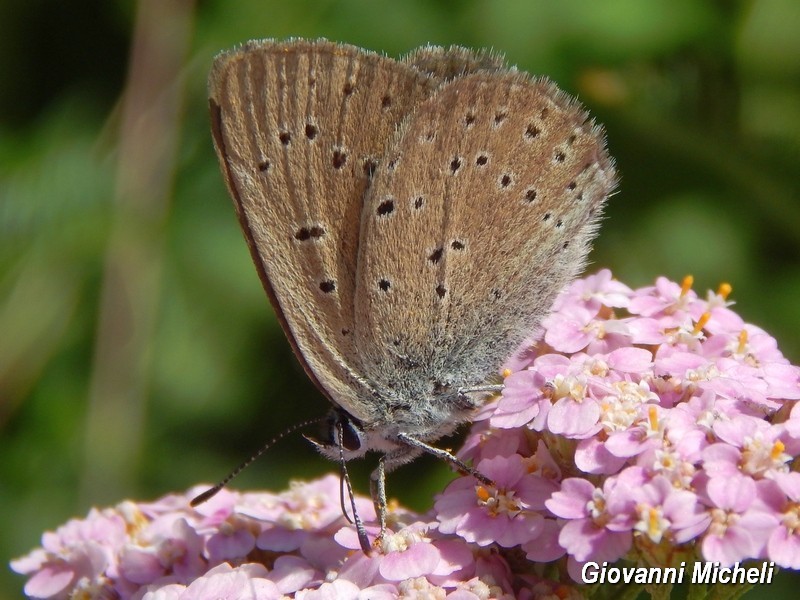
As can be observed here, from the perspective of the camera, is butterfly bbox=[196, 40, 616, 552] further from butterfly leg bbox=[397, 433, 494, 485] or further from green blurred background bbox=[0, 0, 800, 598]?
green blurred background bbox=[0, 0, 800, 598]

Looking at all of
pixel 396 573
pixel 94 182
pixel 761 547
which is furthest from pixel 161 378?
pixel 761 547

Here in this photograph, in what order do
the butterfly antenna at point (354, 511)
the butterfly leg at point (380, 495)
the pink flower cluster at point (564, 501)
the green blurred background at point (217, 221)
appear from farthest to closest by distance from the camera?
the green blurred background at point (217, 221) < the butterfly leg at point (380, 495) < the butterfly antenna at point (354, 511) < the pink flower cluster at point (564, 501)

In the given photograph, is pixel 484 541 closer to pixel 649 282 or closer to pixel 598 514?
pixel 598 514

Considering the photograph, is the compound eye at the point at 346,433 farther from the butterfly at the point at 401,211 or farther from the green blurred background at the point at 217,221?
the green blurred background at the point at 217,221

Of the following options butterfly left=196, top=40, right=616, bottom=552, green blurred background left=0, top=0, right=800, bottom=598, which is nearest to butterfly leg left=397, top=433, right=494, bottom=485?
butterfly left=196, top=40, right=616, bottom=552

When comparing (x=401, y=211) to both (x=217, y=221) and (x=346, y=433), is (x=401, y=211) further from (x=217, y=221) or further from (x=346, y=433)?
(x=217, y=221)

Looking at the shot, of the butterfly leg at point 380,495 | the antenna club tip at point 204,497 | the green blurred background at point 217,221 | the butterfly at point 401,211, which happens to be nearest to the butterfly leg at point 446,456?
the butterfly at point 401,211
